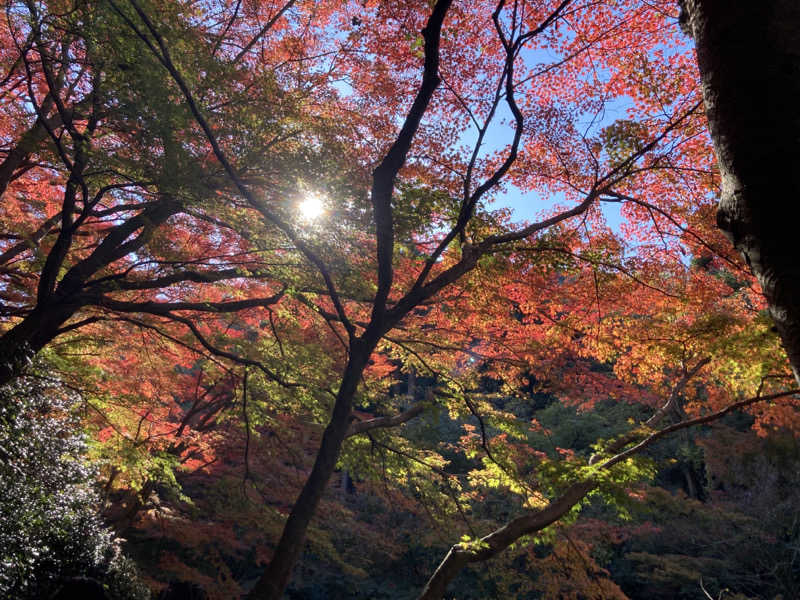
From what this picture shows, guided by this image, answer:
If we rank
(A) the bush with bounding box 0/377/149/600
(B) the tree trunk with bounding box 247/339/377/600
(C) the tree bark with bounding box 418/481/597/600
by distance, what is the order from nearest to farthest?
(B) the tree trunk with bounding box 247/339/377/600 → (A) the bush with bounding box 0/377/149/600 → (C) the tree bark with bounding box 418/481/597/600

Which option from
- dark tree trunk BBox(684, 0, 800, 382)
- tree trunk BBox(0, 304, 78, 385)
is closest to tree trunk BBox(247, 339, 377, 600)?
tree trunk BBox(0, 304, 78, 385)

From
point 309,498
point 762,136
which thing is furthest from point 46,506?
point 762,136

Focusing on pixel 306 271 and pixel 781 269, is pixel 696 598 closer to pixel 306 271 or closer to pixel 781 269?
pixel 306 271

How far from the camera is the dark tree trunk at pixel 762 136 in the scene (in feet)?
2.00

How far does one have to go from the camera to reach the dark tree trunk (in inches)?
24.0

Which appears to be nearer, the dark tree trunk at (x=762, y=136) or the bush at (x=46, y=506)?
the dark tree trunk at (x=762, y=136)

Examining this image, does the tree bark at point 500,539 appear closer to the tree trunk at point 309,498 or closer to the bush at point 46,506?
the tree trunk at point 309,498

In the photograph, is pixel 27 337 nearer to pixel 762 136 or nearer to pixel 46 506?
pixel 46 506

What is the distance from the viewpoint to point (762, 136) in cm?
64

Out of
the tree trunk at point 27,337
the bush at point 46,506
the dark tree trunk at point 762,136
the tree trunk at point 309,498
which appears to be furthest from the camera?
the tree trunk at point 27,337

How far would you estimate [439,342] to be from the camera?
724 cm

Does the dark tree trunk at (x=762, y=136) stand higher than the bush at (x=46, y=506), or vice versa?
the dark tree trunk at (x=762, y=136)

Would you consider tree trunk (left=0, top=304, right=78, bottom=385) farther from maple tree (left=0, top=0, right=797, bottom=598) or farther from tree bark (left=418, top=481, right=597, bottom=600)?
tree bark (left=418, top=481, right=597, bottom=600)

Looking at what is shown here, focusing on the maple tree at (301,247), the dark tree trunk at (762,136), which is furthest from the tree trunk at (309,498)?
the dark tree trunk at (762,136)
